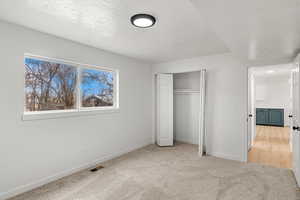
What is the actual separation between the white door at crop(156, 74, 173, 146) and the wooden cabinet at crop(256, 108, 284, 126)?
584 centimetres

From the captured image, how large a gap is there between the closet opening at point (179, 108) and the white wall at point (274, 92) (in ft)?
16.2

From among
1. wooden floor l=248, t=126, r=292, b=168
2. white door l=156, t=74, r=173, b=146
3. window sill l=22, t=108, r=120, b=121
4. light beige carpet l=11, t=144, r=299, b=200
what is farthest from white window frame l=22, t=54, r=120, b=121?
wooden floor l=248, t=126, r=292, b=168

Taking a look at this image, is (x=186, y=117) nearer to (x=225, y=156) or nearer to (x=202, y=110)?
(x=202, y=110)

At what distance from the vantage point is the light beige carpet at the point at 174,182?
2.25m

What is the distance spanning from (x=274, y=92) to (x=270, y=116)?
1209mm

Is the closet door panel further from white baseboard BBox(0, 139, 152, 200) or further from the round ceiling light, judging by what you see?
the round ceiling light

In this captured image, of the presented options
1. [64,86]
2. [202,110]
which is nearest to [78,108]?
[64,86]

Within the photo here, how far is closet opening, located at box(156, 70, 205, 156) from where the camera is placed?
467 cm

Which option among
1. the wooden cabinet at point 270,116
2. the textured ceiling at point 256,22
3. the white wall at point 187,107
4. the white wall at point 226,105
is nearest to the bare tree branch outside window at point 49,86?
the textured ceiling at point 256,22

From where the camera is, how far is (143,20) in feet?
6.75

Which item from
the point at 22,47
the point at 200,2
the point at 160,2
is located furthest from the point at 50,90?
the point at 200,2

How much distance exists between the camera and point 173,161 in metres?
3.49

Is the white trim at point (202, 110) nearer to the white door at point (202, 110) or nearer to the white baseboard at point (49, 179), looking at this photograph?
the white door at point (202, 110)

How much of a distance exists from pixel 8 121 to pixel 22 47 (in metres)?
1.07
